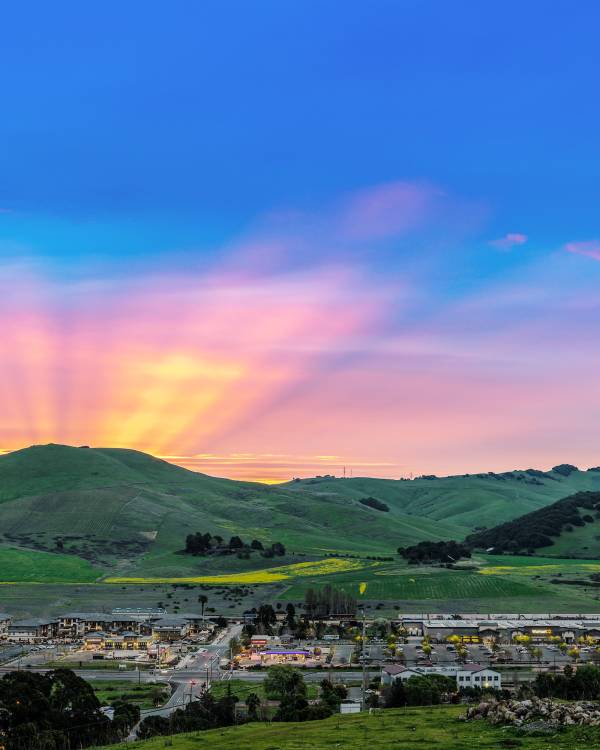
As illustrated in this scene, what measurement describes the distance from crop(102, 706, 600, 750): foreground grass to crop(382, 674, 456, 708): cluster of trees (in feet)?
25.9

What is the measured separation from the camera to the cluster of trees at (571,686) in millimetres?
74938

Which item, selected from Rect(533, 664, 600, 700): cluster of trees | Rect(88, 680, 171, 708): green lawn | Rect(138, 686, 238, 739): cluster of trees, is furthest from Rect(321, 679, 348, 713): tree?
Rect(533, 664, 600, 700): cluster of trees

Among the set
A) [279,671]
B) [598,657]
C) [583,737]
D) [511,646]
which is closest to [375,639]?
[511,646]

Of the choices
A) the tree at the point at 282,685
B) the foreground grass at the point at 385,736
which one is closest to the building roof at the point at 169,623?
the tree at the point at 282,685

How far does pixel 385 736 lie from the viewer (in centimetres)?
5247

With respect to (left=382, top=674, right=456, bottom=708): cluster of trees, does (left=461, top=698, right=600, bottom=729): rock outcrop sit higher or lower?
higher

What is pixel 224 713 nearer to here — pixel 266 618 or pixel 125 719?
pixel 125 719

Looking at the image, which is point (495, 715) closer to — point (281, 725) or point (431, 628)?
point (281, 725)

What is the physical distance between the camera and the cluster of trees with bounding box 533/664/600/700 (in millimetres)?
74938

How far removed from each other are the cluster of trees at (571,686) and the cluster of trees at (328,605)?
215ft

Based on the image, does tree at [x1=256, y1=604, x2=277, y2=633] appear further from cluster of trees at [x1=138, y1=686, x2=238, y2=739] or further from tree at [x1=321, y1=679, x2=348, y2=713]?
cluster of trees at [x1=138, y1=686, x2=238, y2=739]

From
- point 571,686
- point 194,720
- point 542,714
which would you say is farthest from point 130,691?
point 542,714

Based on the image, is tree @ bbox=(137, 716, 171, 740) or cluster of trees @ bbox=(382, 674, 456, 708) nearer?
tree @ bbox=(137, 716, 171, 740)

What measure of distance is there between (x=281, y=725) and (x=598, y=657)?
56.2 metres
